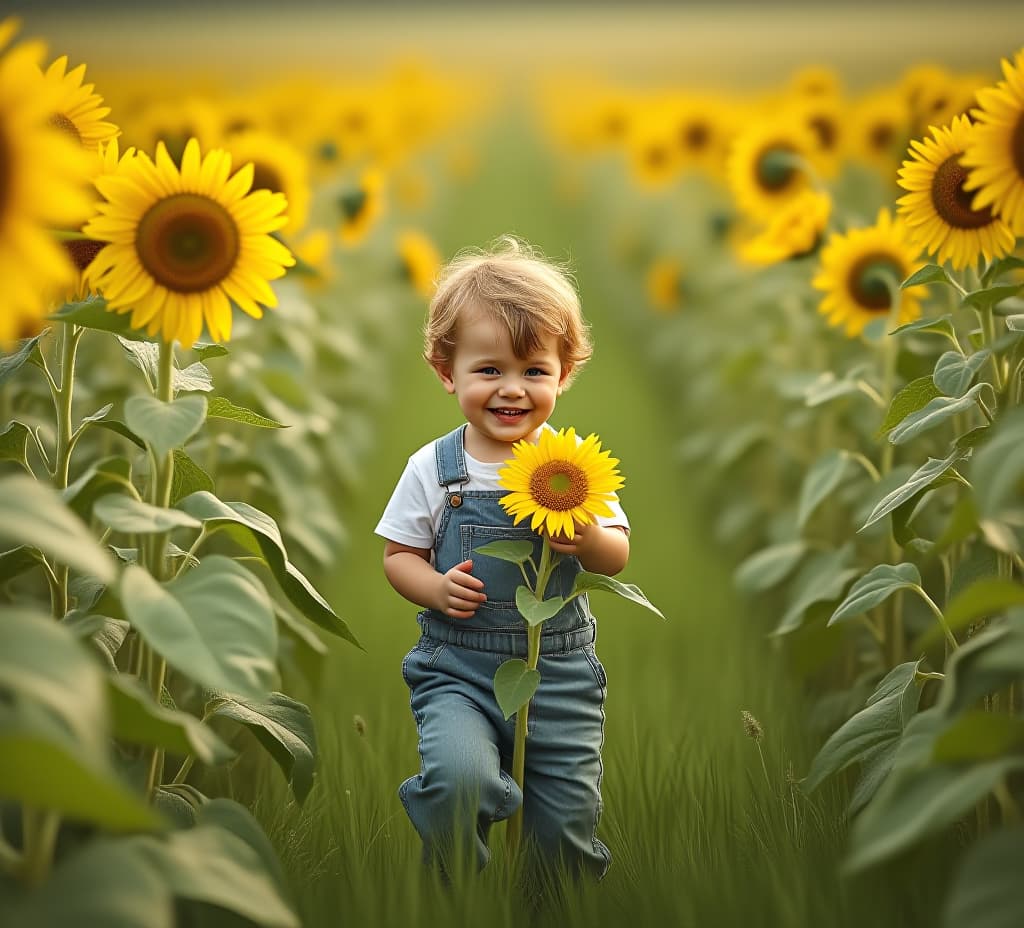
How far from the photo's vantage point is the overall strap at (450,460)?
8.00 ft

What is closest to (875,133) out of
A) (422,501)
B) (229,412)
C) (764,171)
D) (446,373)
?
(764,171)

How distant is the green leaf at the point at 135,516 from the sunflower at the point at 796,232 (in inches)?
93.3

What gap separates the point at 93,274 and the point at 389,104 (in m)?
7.79

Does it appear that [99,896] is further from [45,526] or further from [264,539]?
[264,539]

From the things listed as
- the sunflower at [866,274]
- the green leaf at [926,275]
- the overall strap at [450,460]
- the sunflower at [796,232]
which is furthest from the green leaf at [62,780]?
the sunflower at [796,232]

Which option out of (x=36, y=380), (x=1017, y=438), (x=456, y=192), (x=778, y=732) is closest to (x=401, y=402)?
(x=36, y=380)

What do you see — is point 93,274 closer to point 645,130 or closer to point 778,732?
point 778,732

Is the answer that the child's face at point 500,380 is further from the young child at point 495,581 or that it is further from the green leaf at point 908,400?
the green leaf at point 908,400

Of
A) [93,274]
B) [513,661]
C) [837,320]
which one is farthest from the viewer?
[837,320]

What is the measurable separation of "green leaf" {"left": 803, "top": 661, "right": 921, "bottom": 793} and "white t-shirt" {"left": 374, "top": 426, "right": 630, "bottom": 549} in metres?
0.56

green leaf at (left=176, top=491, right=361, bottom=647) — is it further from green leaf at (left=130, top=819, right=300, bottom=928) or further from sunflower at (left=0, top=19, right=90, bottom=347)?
sunflower at (left=0, top=19, right=90, bottom=347)

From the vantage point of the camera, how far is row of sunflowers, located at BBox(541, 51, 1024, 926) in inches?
64.3

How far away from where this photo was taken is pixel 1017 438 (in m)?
1.63

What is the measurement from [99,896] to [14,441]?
989 mm
